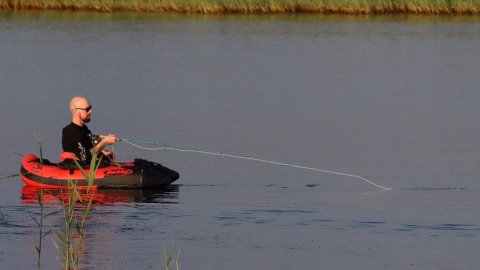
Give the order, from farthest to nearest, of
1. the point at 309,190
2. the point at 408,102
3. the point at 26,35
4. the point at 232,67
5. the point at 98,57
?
the point at 26,35, the point at 98,57, the point at 232,67, the point at 408,102, the point at 309,190

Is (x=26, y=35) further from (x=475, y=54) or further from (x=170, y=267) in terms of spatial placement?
(x=170, y=267)

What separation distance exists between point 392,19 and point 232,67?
1439cm

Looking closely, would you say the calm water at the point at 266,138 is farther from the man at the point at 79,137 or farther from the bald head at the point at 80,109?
the bald head at the point at 80,109

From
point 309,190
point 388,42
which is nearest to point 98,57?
point 388,42

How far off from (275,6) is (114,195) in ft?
96.0

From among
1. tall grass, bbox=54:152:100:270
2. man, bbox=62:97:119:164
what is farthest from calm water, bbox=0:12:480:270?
man, bbox=62:97:119:164

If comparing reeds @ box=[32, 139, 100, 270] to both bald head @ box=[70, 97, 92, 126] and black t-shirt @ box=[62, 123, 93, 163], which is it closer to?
black t-shirt @ box=[62, 123, 93, 163]

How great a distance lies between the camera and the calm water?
1157cm

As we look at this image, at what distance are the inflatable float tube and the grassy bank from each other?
1110 inches

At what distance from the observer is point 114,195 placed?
559 inches

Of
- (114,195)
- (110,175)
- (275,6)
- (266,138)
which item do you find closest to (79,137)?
(110,175)

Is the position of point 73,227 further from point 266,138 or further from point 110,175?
point 266,138

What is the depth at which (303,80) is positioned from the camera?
25953mm

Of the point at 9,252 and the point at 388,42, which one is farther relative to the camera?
the point at 388,42
